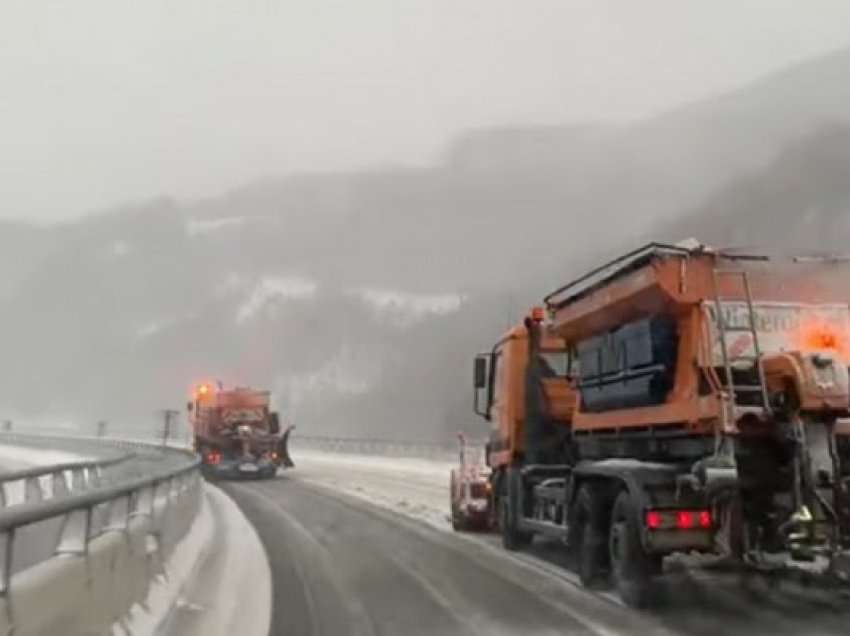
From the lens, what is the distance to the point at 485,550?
585 inches

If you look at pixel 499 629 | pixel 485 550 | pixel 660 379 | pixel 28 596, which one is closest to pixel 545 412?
pixel 485 550

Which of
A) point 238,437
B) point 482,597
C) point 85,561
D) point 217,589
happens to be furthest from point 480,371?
point 238,437

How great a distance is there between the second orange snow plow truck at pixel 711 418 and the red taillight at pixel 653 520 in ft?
0.03

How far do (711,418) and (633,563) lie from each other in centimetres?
163

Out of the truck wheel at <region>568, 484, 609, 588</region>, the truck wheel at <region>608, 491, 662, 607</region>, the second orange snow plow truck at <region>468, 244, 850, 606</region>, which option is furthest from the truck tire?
the truck wheel at <region>608, 491, 662, 607</region>

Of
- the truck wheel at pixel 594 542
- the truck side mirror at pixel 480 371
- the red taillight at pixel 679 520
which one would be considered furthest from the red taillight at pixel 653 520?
the truck side mirror at pixel 480 371

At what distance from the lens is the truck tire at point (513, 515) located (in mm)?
14500

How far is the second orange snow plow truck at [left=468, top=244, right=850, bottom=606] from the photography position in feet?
28.9

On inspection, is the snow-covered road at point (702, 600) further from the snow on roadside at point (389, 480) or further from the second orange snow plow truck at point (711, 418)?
the snow on roadside at point (389, 480)

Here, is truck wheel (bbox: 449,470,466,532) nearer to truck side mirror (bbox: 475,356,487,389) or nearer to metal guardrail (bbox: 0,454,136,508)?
truck side mirror (bbox: 475,356,487,389)

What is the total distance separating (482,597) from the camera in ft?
34.6

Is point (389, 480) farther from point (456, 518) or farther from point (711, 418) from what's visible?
point (711, 418)

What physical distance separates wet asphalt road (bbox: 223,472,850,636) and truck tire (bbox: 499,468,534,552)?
0.22m

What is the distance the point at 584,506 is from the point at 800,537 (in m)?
3.09
